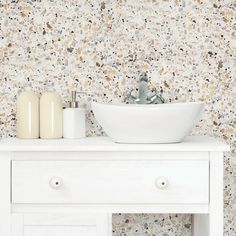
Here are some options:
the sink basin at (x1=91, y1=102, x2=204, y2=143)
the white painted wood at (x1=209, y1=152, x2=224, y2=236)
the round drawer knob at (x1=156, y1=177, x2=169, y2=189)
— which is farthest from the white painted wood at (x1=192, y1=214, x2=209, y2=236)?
the sink basin at (x1=91, y1=102, x2=204, y2=143)

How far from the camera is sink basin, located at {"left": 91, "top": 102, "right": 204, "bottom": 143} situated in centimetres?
186

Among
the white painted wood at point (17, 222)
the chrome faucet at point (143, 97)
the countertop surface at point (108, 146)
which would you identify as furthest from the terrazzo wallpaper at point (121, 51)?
the white painted wood at point (17, 222)

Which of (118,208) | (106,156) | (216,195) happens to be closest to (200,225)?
(216,195)

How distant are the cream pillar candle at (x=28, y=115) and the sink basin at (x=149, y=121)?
0.36m

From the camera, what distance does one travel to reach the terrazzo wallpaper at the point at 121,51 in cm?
229

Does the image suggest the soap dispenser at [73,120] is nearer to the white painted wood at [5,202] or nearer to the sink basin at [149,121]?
the sink basin at [149,121]

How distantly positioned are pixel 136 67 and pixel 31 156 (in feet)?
2.16

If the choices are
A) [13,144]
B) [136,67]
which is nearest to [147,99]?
[136,67]

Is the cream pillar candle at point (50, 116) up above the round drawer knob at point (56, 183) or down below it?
above

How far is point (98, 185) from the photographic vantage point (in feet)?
6.19

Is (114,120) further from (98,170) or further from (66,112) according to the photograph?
(66,112)

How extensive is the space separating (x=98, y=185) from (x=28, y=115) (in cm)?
48

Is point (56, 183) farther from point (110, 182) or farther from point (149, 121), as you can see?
point (149, 121)

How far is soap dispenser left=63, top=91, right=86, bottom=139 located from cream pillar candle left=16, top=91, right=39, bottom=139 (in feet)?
0.40
